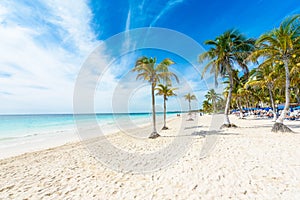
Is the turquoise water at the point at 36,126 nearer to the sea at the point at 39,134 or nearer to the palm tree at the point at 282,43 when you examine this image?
the sea at the point at 39,134

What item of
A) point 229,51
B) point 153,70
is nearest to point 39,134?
point 153,70

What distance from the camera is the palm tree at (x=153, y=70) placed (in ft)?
34.4

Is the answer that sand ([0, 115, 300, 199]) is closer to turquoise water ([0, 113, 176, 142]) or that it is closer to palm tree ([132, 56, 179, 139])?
palm tree ([132, 56, 179, 139])

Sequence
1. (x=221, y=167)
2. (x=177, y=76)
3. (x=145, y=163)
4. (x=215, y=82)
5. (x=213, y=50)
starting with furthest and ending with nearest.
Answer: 1. (x=215, y=82)
2. (x=213, y=50)
3. (x=177, y=76)
4. (x=145, y=163)
5. (x=221, y=167)

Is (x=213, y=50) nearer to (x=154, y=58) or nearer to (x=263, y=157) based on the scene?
(x=154, y=58)

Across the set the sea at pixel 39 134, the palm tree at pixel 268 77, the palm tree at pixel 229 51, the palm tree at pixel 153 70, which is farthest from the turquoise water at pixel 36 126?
the palm tree at pixel 268 77

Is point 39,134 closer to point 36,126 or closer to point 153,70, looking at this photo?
point 36,126

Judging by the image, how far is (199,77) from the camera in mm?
13180

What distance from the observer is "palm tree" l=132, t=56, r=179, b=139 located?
1050 centimetres

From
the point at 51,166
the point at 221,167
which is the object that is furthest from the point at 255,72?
the point at 51,166

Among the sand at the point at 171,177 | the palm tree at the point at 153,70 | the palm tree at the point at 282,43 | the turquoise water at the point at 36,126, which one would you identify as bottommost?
the turquoise water at the point at 36,126

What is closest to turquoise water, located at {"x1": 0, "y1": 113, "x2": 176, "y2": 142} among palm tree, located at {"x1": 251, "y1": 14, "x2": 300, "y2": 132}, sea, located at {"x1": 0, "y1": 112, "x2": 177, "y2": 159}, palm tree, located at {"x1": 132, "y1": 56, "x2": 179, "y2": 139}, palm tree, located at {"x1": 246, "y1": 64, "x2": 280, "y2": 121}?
sea, located at {"x1": 0, "y1": 112, "x2": 177, "y2": 159}

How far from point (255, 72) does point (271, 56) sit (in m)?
10.8

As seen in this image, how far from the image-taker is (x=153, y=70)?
425 inches
